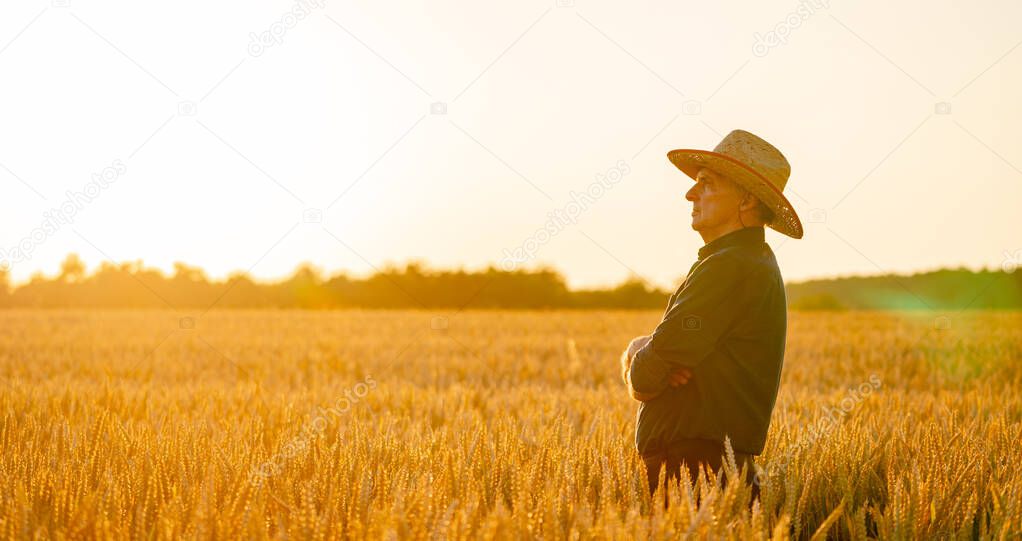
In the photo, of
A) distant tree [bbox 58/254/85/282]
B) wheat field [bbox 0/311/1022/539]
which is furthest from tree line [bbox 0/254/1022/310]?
wheat field [bbox 0/311/1022/539]

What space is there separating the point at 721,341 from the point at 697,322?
208mm

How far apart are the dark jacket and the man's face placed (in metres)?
0.12

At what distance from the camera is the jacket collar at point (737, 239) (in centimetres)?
317

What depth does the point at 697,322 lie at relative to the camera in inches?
118

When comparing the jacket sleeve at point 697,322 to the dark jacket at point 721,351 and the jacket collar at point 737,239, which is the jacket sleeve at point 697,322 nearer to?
the dark jacket at point 721,351

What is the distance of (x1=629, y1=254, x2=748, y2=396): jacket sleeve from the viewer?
2.97 meters

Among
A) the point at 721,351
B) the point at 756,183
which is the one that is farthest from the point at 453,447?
the point at 756,183

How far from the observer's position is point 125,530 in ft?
7.41

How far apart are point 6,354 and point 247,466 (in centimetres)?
972

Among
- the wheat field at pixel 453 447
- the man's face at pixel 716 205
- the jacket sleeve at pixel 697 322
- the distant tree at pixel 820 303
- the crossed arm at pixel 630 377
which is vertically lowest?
the wheat field at pixel 453 447

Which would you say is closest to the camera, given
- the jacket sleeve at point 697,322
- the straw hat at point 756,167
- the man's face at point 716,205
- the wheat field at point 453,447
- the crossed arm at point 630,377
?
the wheat field at point 453,447

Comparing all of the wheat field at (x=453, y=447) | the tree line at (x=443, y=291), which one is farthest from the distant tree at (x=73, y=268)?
the wheat field at (x=453, y=447)

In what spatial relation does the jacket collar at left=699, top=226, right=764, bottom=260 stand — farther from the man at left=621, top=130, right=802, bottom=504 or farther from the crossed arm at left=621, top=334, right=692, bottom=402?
the crossed arm at left=621, top=334, right=692, bottom=402

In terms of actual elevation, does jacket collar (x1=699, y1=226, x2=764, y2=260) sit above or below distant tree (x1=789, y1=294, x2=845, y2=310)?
below
